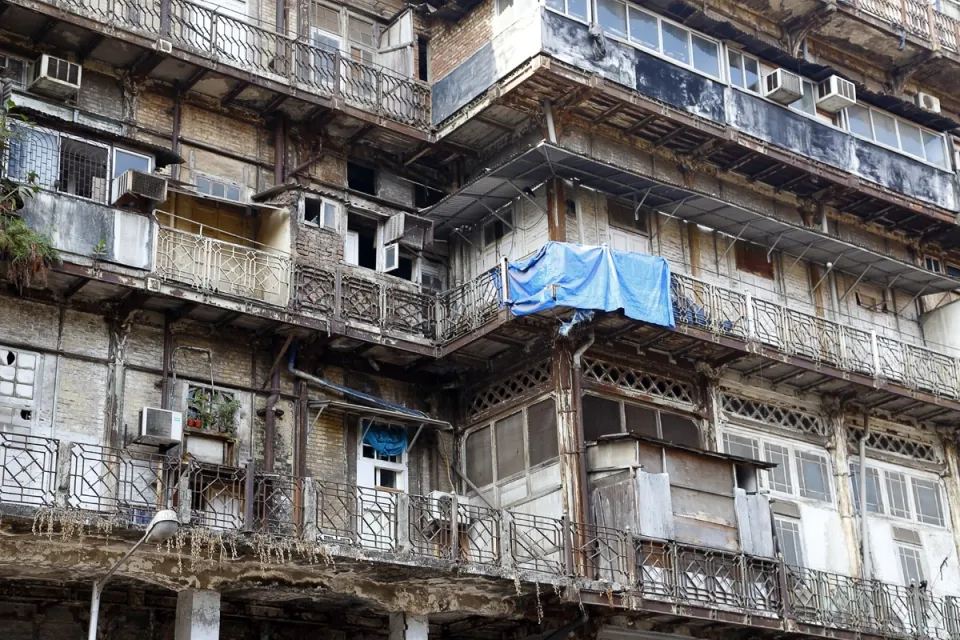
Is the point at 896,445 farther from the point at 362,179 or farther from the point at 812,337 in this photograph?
the point at 362,179

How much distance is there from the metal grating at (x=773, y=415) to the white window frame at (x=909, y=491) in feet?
3.16

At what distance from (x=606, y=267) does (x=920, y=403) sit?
24.6 feet

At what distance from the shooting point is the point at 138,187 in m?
18.7

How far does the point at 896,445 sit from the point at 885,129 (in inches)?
247

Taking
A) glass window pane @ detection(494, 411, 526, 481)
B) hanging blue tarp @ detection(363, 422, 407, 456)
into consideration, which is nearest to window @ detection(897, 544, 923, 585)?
glass window pane @ detection(494, 411, 526, 481)

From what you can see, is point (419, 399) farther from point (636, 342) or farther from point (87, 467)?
point (87, 467)

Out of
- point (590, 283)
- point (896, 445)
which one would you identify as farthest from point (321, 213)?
point (896, 445)

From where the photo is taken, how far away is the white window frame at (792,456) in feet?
73.8

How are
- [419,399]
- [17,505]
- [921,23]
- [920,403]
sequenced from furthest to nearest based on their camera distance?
[921,23] → [920,403] → [419,399] → [17,505]

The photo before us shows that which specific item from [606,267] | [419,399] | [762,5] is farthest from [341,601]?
[762,5]

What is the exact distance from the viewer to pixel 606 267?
2039 centimetres

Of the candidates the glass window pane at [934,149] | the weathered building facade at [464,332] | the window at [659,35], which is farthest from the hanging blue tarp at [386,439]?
the glass window pane at [934,149]

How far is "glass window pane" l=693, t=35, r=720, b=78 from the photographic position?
24.0m

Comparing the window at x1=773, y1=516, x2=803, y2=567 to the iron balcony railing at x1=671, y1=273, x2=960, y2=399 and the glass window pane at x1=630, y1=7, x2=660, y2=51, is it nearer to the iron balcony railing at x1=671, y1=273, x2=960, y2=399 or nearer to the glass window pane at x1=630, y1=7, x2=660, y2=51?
the iron balcony railing at x1=671, y1=273, x2=960, y2=399
